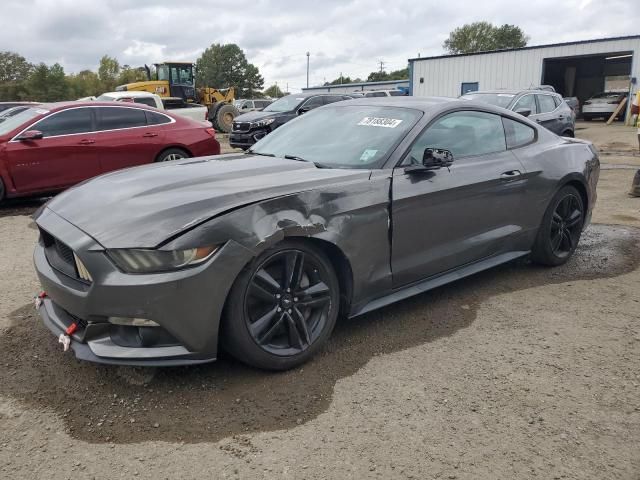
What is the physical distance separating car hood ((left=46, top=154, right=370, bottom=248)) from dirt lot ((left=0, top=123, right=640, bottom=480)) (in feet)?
2.76

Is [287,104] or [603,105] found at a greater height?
[603,105]

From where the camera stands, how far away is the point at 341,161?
138 inches

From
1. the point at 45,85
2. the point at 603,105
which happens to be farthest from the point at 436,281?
the point at 45,85

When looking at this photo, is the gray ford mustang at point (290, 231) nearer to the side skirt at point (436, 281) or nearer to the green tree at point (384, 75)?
the side skirt at point (436, 281)

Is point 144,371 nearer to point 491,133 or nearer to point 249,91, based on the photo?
point 491,133

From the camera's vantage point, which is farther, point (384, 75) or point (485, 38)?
point (384, 75)

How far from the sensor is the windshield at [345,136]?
11.5 feet

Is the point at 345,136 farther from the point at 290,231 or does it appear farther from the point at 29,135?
the point at 29,135

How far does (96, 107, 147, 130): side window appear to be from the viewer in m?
8.08

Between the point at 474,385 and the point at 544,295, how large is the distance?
1.62m

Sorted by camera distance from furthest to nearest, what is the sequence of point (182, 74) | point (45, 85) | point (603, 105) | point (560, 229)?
point (45, 85), point (603, 105), point (182, 74), point (560, 229)

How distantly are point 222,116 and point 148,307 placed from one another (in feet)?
73.5

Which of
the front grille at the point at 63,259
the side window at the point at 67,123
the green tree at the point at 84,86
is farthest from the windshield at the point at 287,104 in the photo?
the green tree at the point at 84,86

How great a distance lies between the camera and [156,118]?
855cm
